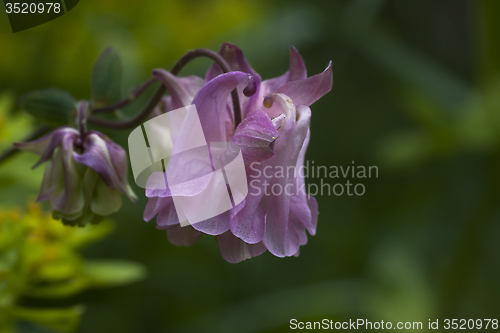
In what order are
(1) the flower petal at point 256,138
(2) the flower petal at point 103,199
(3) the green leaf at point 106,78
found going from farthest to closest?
(3) the green leaf at point 106,78
(2) the flower petal at point 103,199
(1) the flower petal at point 256,138

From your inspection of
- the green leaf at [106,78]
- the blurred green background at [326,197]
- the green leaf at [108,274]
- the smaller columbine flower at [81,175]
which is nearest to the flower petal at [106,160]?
the smaller columbine flower at [81,175]

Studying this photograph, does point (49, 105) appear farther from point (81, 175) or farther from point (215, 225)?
point (215, 225)

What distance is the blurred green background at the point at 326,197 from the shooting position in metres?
1.13

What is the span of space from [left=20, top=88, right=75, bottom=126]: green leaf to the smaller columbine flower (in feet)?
0.23

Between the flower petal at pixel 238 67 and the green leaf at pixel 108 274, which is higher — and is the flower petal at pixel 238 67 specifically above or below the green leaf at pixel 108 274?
above

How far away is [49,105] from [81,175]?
0.45 feet

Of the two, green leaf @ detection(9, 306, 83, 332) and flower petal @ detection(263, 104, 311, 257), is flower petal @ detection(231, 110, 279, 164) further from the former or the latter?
green leaf @ detection(9, 306, 83, 332)

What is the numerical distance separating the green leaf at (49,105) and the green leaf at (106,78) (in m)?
0.04

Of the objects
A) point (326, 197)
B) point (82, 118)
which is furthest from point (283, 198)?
point (326, 197)

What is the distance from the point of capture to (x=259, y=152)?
0.47m

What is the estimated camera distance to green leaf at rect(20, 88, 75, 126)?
0.63 meters

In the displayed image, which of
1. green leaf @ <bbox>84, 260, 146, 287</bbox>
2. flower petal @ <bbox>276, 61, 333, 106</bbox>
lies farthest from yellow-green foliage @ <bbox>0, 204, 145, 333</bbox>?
flower petal @ <bbox>276, 61, 333, 106</bbox>

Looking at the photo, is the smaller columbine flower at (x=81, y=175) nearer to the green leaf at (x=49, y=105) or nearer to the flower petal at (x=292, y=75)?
the green leaf at (x=49, y=105)

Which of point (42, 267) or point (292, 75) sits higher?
point (292, 75)
